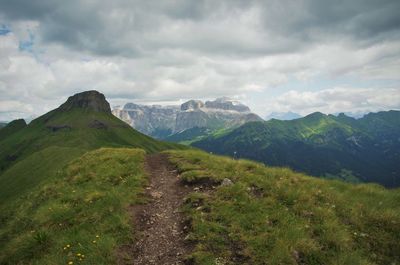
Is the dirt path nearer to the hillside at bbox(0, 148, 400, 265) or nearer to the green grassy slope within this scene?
the hillside at bbox(0, 148, 400, 265)

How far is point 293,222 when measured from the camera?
1385 centimetres

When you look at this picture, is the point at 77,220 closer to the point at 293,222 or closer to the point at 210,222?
the point at 210,222

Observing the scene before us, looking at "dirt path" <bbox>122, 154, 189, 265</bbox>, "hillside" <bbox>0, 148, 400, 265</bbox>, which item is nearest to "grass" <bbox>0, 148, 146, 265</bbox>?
"hillside" <bbox>0, 148, 400, 265</bbox>

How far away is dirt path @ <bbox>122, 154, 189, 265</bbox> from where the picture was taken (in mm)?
12961

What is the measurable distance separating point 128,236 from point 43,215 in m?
6.11

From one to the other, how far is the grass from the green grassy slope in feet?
13.2

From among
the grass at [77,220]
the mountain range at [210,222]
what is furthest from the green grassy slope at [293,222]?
the grass at [77,220]

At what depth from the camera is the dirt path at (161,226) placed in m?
13.0

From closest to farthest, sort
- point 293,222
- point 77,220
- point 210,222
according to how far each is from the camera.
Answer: point 293,222
point 210,222
point 77,220

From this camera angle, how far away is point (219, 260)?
11859 mm

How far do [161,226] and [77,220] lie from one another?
181 inches

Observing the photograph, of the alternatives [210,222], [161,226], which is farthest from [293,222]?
[161,226]

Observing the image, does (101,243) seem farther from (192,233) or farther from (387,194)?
(387,194)

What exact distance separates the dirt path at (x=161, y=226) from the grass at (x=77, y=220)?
0.78 metres
